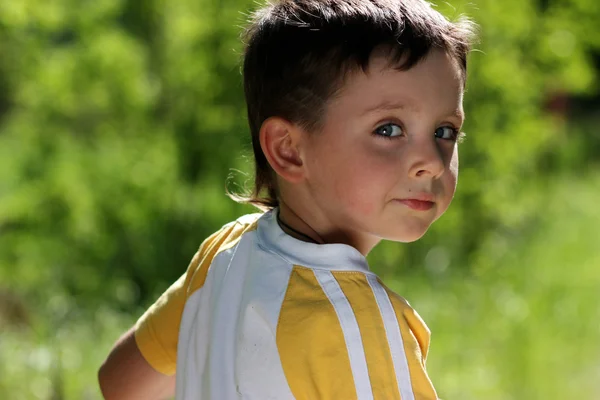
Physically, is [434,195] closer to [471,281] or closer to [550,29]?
[471,281]

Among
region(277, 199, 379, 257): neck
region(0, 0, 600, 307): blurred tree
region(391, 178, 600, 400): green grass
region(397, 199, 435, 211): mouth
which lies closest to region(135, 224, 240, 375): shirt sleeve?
region(277, 199, 379, 257): neck

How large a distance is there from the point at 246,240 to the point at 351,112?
28 centimetres

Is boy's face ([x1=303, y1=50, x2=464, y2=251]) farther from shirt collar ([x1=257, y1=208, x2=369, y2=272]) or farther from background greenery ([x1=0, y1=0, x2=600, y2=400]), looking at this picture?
background greenery ([x1=0, y1=0, x2=600, y2=400])

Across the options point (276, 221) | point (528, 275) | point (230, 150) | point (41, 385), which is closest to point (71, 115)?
point (230, 150)

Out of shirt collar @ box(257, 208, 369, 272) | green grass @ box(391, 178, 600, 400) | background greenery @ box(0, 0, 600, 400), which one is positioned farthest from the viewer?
background greenery @ box(0, 0, 600, 400)

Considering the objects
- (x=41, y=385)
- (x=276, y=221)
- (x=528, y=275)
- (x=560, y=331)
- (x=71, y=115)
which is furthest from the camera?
(x=71, y=115)

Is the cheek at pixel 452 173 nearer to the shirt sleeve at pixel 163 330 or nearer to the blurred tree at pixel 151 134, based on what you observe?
the shirt sleeve at pixel 163 330

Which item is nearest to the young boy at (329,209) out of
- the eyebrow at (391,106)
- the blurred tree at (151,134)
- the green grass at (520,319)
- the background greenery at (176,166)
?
the eyebrow at (391,106)

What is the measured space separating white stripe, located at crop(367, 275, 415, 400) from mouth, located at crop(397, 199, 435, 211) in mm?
190

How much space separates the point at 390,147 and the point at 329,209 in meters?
0.16

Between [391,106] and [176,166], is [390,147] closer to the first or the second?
[391,106]

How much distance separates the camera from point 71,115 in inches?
228

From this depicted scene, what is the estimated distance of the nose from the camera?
1.59 meters

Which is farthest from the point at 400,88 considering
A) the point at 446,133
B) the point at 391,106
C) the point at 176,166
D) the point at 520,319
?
the point at 176,166
